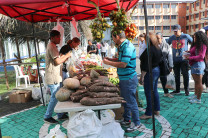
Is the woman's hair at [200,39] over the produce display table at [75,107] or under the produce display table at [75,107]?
over

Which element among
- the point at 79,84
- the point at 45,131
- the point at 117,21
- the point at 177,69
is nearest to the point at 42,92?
the point at 45,131

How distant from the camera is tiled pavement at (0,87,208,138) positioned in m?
3.16

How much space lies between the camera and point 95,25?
3410 mm

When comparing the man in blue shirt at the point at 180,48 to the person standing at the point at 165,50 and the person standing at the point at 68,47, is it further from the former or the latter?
the person standing at the point at 68,47

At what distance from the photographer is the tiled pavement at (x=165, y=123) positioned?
316cm

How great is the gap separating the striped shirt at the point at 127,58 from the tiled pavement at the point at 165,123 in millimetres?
1185

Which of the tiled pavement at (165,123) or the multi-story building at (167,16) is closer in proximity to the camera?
the tiled pavement at (165,123)

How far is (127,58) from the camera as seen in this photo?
2.83 metres

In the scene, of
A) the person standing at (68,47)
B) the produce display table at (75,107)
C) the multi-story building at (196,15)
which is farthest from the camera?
the multi-story building at (196,15)

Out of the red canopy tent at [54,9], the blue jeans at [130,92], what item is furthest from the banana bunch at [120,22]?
the blue jeans at [130,92]

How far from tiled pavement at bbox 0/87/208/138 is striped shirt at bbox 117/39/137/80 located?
118cm

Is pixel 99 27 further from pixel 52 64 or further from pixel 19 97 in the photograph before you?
pixel 19 97

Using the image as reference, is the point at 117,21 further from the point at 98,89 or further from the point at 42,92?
the point at 42,92

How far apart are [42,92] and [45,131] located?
6.70 feet
